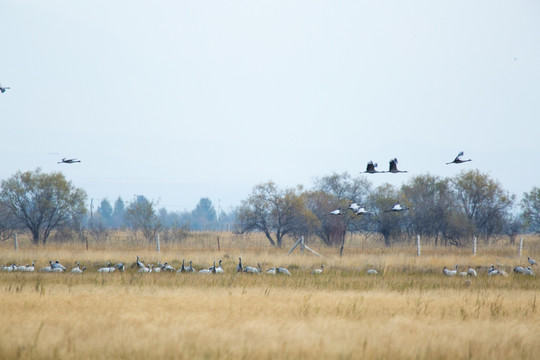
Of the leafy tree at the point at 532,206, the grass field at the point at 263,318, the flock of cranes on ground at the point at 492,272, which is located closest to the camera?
the grass field at the point at 263,318

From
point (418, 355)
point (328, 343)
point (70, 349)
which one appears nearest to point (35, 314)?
point (70, 349)

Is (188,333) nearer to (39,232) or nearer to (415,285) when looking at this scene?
(415,285)

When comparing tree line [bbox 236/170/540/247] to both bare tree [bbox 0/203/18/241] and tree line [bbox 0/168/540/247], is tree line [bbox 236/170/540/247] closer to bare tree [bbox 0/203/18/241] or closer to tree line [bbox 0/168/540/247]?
tree line [bbox 0/168/540/247]

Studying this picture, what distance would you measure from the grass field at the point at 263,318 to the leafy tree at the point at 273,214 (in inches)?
938

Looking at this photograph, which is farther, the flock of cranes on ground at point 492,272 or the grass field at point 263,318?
the flock of cranes on ground at point 492,272

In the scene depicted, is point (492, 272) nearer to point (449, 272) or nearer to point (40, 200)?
point (449, 272)

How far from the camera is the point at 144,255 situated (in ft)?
104

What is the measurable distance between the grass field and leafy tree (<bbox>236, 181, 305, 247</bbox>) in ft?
78.2

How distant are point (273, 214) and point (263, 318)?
34.8 m

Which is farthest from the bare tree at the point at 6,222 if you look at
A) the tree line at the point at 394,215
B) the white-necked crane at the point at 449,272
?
the white-necked crane at the point at 449,272

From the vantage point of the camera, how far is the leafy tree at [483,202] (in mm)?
49000

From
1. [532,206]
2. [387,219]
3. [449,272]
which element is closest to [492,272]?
[449,272]

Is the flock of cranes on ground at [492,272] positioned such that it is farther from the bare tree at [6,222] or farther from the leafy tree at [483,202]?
the bare tree at [6,222]

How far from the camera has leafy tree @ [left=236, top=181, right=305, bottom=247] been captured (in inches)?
1863
